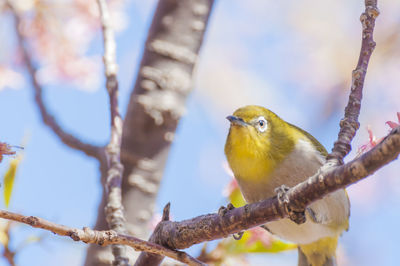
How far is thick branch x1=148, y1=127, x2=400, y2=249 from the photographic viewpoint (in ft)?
3.23

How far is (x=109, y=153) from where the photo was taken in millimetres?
1996

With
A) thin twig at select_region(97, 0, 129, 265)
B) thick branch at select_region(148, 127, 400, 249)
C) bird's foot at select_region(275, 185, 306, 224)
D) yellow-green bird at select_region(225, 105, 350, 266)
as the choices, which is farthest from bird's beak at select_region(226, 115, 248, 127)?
bird's foot at select_region(275, 185, 306, 224)

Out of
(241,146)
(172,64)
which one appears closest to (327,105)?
(172,64)

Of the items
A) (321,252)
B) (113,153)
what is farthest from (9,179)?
(321,252)

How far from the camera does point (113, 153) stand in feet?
6.56

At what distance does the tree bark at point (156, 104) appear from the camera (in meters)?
2.78

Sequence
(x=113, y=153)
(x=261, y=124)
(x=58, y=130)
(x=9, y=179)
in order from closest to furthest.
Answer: (x=9, y=179) < (x=113, y=153) < (x=261, y=124) < (x=58, y=130)

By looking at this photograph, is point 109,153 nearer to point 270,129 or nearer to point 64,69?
point 270,129

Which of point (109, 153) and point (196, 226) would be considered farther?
point (109, 153)

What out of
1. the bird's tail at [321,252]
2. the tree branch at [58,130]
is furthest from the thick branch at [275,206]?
the bird's tail at [321,252]

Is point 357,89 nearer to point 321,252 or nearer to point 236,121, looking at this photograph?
point 236,121

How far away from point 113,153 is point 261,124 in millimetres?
753

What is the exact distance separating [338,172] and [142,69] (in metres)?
1.97

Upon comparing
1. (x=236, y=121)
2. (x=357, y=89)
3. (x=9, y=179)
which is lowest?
(x=9, y=179)
